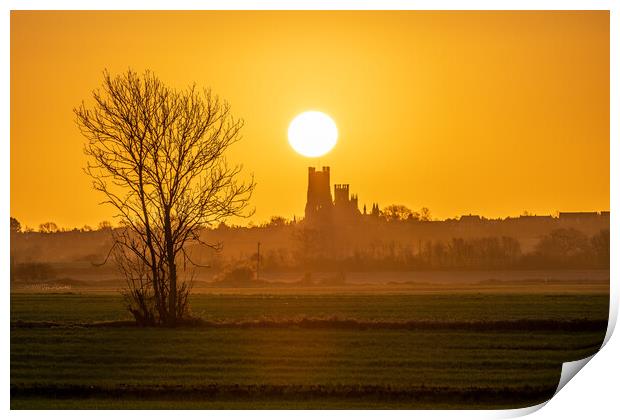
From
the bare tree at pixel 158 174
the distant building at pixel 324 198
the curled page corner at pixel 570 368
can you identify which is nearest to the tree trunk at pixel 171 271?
the bare tree at pixel 158 174

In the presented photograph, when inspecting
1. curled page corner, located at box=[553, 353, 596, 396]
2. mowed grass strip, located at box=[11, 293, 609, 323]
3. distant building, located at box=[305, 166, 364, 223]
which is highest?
distant building, located at box=[305, 166, 364, 223]

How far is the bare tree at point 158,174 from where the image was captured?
1114 centimetres

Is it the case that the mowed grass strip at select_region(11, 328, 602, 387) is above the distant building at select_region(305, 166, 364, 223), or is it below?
below

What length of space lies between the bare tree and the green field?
0.31 meters

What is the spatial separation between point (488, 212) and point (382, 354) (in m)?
1.49

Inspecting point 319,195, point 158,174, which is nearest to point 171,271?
point 158,174

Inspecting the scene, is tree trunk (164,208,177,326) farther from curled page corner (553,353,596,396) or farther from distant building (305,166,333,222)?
curled page corner (553,353,596,396)

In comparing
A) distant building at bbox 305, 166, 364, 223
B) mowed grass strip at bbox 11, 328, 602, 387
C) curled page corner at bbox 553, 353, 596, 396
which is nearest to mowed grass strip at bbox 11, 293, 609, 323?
mowed grass strip at bbox 11, 328, 602, 387

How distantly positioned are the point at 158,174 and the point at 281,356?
1847mm

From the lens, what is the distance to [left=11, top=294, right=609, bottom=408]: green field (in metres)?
11.0

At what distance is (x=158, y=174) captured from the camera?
11.5 meters

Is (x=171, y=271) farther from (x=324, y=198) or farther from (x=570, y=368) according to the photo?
(x=570, y=368)

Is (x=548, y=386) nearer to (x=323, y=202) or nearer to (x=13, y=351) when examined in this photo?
(x=323, y=202)
